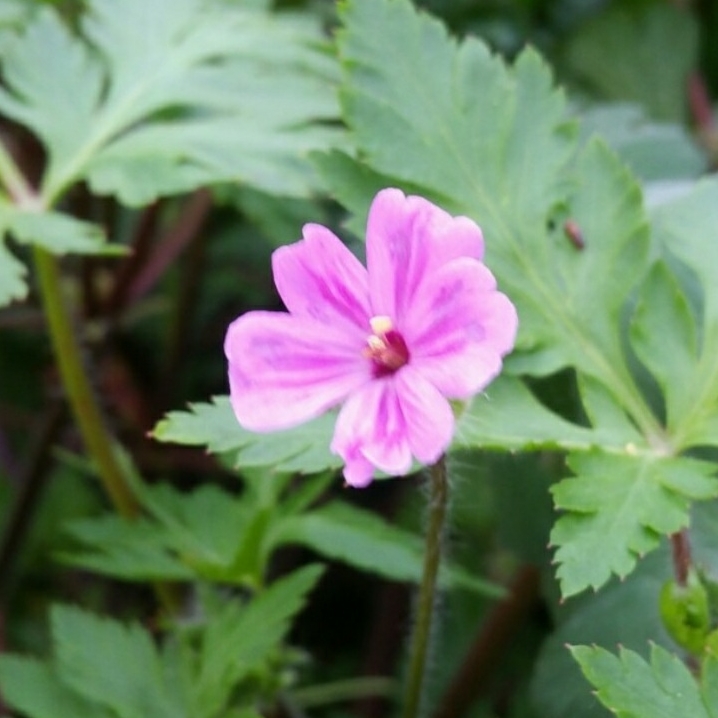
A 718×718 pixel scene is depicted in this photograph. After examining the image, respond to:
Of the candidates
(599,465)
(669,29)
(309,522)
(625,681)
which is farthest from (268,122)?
(669,29)

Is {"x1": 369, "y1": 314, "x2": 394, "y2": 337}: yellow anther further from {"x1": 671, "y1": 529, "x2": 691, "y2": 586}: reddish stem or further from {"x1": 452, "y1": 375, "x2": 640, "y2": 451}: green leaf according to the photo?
{"x1": 671, "y1": 529, "x2": 691, "y2": 586}: reddish stem

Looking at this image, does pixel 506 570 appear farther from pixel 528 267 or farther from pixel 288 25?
pixel 288 25

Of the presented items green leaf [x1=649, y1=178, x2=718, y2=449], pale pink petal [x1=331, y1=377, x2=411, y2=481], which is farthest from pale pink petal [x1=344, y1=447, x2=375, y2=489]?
green leaf [x1=649, y1=178, x2=718, y2=449]

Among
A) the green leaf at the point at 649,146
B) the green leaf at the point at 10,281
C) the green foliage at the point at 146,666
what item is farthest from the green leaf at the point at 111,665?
the green leaf at the point at 649,146

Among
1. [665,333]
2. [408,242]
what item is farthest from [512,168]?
[408,242]

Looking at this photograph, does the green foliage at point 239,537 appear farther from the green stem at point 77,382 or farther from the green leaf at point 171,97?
the green leaf at point 171,97

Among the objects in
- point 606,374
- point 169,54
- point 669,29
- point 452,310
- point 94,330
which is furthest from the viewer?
point 669,29
